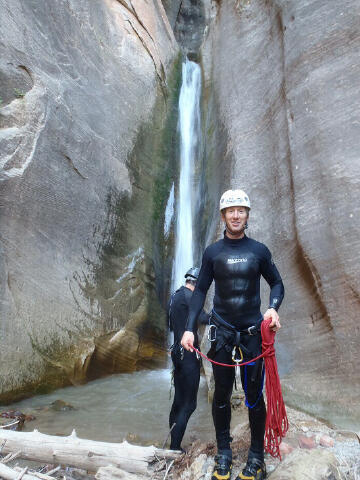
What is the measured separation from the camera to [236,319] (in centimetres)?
295

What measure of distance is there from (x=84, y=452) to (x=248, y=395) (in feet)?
4.49

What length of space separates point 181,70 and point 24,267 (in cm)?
888

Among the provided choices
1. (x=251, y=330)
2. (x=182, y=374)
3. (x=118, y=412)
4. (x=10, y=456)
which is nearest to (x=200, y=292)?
(x=251, y=330)

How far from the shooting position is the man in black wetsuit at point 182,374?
12.4ft

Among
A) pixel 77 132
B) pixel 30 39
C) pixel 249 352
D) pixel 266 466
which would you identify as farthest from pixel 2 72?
pixel 266 466

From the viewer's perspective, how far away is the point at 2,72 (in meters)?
7.10

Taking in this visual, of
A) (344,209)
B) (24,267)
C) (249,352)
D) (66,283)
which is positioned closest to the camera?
(249,352)

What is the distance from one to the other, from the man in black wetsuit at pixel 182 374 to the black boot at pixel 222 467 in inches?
37.3

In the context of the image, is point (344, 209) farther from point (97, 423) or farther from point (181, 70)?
point (181, 70)

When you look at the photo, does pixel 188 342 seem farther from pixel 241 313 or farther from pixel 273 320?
pixel 273 320

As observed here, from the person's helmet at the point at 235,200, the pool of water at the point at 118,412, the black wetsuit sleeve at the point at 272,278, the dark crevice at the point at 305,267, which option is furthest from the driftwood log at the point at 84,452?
the dark crevice at the point at 305,267

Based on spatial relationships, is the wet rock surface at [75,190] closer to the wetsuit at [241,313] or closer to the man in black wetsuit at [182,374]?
the man in black wetsuit at [182,374]

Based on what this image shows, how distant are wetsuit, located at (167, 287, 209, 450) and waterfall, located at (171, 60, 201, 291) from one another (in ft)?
18.2

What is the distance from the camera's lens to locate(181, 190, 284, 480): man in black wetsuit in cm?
286
